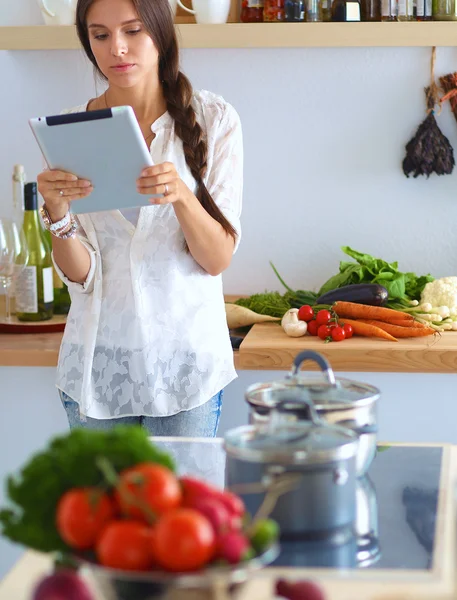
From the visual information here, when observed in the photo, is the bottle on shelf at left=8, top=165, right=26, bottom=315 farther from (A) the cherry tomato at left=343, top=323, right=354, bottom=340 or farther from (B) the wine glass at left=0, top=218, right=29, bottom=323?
(A) the cherry tomato at left=343, top=323, right=354, bottom=340

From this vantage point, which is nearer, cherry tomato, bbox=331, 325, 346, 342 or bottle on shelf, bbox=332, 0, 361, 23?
cherry tomato, bbox=331, 325, 346, 342

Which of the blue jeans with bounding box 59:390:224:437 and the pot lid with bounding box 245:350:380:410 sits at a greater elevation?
the pot lid with bounding box 245:350:380:410

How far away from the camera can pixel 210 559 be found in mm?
769

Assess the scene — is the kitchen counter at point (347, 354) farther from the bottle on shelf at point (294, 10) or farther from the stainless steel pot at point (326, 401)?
the stainless steel pot at point (326, 401)

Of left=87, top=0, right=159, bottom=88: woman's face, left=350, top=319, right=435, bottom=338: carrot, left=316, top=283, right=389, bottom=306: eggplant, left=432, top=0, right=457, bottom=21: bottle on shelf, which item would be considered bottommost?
left=350, top=319, right=435, bottom=338: carrot

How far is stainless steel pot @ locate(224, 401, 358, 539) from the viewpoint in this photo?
3.09ft

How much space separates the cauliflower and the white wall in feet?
1.16

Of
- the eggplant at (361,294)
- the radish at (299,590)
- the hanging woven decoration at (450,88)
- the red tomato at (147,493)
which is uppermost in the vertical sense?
the hanging woven decoration at (450,88)

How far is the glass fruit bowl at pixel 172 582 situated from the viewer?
754 mm

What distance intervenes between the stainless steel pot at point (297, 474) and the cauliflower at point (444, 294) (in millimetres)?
1517

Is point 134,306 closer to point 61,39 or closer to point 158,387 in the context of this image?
point 158,387

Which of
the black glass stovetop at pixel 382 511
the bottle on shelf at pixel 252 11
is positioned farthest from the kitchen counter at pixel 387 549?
the bottle on shelf at pixel 252 11

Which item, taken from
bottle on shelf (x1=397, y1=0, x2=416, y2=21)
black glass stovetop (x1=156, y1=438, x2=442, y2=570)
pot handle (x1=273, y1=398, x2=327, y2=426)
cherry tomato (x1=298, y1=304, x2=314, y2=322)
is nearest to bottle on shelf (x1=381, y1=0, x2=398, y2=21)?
bottle on shelf (x1=397, y1=0, x2=416, y2=21)

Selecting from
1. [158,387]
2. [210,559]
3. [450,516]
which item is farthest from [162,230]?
[210,559]
